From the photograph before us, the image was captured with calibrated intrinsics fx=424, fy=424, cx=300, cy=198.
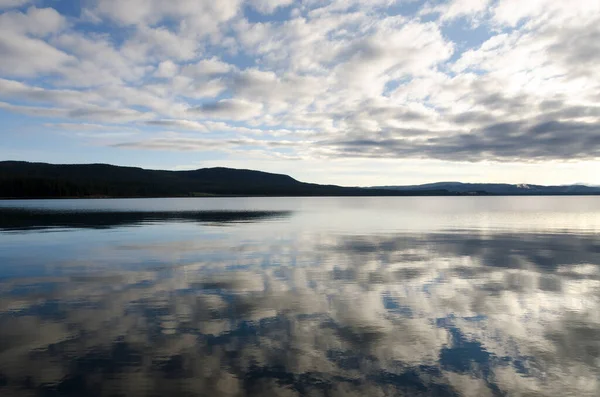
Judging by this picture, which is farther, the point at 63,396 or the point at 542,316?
the point at 542,316

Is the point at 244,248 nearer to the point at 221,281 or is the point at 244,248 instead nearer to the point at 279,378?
the point at 221,281

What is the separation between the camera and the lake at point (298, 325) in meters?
10.9

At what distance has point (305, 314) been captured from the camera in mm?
17062

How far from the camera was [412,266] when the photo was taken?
→ 2788 centimetres

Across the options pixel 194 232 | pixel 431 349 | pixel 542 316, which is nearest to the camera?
pixel 431 349

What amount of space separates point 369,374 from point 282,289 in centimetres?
1041

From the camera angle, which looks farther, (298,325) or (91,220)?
(91,220)

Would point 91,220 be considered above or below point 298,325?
above

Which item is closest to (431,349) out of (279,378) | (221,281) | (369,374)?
(369,374)

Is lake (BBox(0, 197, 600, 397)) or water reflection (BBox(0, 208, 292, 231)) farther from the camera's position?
water reflection (BBox(0, 208, 292, 231))

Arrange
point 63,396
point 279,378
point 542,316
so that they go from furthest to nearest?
point 542,316
point 279,378
point 63,396

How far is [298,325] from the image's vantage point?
1562 cm

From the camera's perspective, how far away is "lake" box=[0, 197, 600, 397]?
35.9 feet

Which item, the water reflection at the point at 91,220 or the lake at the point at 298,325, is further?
the water reflection at the point at 91,220
